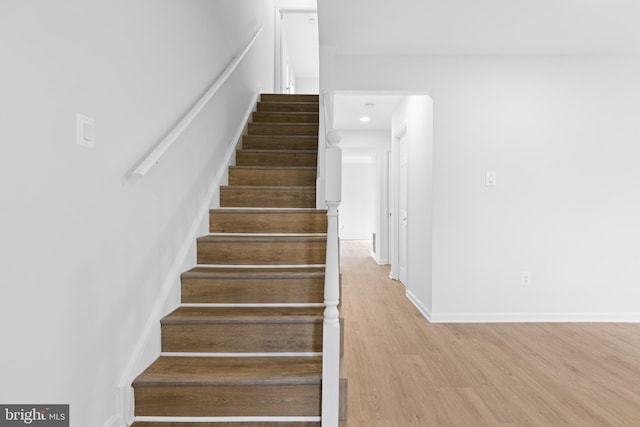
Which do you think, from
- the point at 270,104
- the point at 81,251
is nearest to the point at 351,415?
the point at 81,251

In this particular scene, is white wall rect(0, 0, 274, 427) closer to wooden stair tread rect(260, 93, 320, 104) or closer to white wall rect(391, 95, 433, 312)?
white wall rect(391, 95, 433, 312)

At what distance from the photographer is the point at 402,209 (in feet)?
16.5

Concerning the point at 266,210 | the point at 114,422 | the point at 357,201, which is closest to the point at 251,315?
the point at 114,422

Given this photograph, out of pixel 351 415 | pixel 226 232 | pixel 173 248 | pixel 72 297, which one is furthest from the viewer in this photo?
pixel 226 232

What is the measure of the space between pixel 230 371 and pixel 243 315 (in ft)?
1.02

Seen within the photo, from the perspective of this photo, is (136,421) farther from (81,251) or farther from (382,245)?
(382,245)

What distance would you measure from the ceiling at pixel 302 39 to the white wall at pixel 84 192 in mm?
4596

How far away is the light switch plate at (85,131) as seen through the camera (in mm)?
1291

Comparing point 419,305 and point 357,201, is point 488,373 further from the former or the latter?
point 357,201

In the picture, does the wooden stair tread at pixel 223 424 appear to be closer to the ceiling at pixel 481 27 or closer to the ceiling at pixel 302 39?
the ceiling at pixel 481 27

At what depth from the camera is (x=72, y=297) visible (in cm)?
128

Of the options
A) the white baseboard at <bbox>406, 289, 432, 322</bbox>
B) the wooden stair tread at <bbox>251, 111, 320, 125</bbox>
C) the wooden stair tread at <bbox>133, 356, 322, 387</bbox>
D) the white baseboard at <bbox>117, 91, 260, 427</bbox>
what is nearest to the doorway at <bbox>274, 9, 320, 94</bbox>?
the wooden stair tread at <bbox>251, 111, 320, 125</bbox>

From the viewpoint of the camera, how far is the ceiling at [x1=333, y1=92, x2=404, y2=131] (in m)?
4.72

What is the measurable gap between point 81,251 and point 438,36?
2.90 metres
